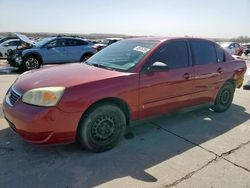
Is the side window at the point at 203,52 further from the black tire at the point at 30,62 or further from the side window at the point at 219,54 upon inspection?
the black tire at the point at 30,62

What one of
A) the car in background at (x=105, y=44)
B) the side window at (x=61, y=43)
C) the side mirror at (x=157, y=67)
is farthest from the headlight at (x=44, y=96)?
the side window at (x=61, y=43)

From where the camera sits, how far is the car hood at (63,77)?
11.1 ft

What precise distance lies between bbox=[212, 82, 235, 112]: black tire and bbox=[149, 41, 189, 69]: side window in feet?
4.63

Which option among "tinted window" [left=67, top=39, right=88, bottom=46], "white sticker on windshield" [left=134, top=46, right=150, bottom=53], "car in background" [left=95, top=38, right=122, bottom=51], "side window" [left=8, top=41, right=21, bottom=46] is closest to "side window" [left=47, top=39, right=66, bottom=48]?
"tinted window" [left=67, top=39, right=88, bottom=46]

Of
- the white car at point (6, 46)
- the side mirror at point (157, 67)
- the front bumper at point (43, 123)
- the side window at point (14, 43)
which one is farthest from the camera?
the side window at point (14, 43)

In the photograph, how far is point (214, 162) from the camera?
11.6 feet

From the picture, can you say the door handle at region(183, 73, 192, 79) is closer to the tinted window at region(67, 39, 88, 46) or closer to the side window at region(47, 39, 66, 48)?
the side window at region(47, 39, 66, 48)

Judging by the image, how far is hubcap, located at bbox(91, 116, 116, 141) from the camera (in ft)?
11.7

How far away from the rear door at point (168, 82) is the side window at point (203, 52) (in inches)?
9.0

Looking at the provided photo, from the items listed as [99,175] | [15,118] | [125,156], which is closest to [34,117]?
[15,118]

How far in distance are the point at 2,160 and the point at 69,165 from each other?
86 cm

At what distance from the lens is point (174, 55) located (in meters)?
4.48

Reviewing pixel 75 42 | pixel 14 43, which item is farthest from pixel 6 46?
pixel 75 42

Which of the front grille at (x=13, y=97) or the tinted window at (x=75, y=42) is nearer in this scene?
the front grille at (x=13, y=97)
